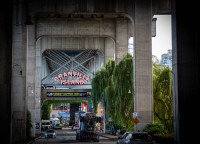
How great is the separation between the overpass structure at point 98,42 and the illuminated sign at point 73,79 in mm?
19247

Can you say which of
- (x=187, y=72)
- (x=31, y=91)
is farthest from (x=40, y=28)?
(x=187, y=72)

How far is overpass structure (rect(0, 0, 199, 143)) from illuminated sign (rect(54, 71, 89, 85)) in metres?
19.2

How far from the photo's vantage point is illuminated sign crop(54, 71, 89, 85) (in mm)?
108750

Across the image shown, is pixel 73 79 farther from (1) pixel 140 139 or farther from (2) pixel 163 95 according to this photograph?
(1) pixel 140 139

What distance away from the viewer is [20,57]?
5416 centimetres

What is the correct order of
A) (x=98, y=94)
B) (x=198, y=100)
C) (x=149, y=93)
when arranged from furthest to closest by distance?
(x=98, y=94)
(x=149, y=93)
(x=198, y=100)

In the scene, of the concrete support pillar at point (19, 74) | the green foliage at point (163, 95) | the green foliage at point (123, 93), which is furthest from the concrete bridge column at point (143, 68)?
the concrete support pillar at point (19, 74)

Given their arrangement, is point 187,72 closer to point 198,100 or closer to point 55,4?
point 198,100

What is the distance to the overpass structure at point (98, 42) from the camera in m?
29.9

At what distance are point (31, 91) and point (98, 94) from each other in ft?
34.5

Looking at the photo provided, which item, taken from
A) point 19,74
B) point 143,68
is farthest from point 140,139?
point 19,74

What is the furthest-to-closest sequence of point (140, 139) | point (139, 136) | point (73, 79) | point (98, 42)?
1. point (73, 79)
2. point (98, 42)
3. point (139, 136)
4. point (140, 139)

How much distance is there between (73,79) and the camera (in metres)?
112

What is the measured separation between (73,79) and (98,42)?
2724 cm
